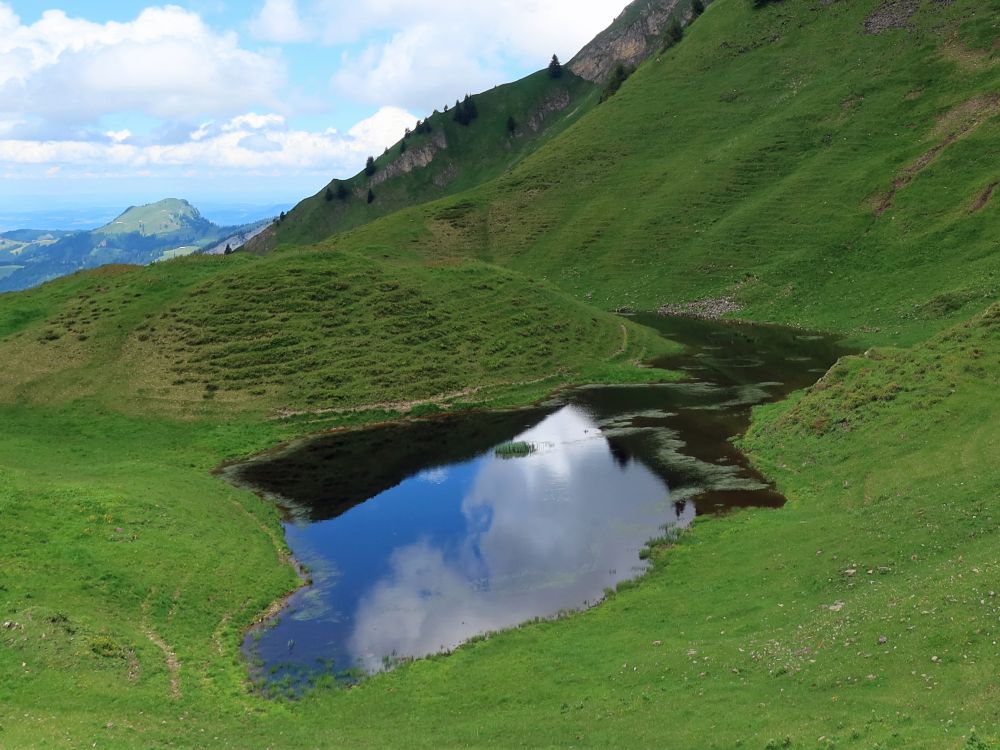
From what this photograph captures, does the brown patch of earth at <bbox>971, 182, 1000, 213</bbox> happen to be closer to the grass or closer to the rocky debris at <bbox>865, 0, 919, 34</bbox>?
the grass

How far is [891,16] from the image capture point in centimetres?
15188

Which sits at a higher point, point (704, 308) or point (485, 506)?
point (704, 308)

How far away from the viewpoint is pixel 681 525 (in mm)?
43688

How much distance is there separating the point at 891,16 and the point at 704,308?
89261 mm

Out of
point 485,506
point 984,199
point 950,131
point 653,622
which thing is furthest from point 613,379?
point 950,131

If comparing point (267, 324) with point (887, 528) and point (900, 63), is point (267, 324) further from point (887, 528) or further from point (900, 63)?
point (900, 63)

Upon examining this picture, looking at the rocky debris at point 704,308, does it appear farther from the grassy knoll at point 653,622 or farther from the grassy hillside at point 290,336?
the grassy knoll at point 653,622

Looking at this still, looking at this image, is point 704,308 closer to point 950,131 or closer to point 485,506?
point 950,131

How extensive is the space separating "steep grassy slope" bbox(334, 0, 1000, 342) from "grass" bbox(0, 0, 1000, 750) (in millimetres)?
667

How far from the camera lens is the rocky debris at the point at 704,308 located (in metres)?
111

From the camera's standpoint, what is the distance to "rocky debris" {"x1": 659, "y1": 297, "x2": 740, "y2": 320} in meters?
111

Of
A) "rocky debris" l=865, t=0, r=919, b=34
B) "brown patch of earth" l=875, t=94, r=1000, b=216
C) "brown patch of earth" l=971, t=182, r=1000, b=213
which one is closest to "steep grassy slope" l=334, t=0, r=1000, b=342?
"brown patch of earth" l=971, t=182, r=1000, b=213

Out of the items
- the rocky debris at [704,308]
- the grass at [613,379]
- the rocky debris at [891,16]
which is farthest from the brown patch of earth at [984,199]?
the rocky debris at [891,16]

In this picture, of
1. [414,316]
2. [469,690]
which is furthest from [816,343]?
[469,690]
